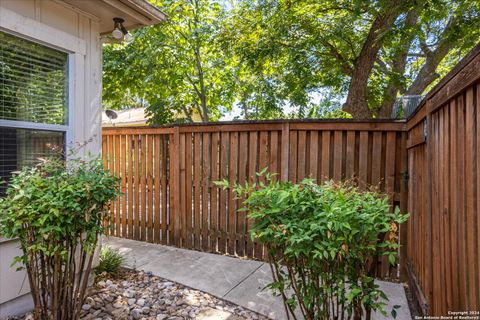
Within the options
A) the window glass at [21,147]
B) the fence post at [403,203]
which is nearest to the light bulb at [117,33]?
the window glass at [21,147]

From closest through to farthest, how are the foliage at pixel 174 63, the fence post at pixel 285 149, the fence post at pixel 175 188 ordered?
1. the fence post at pixel 285 149
2. the fence post at pixel 175 188
3. the foliage at pixel 174 63

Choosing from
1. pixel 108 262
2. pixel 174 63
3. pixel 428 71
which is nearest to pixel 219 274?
pixel 108 262

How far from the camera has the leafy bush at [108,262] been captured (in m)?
3.23

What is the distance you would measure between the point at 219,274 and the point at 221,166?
1.39 m

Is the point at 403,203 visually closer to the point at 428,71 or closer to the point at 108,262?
the point at 108,262

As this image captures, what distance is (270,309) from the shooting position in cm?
262

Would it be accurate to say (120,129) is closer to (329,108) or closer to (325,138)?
(325,138)

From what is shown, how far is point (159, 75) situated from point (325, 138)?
406 centimetres

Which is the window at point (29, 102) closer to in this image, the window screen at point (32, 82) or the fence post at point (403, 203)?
the window screen at point (32, 82)

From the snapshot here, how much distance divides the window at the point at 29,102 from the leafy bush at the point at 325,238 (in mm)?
1987

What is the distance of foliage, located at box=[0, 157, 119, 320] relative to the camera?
1993mm

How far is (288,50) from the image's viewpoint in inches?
234

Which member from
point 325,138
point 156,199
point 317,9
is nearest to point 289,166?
point 325,138

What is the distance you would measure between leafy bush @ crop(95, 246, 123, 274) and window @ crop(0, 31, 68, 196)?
1.29 meters
